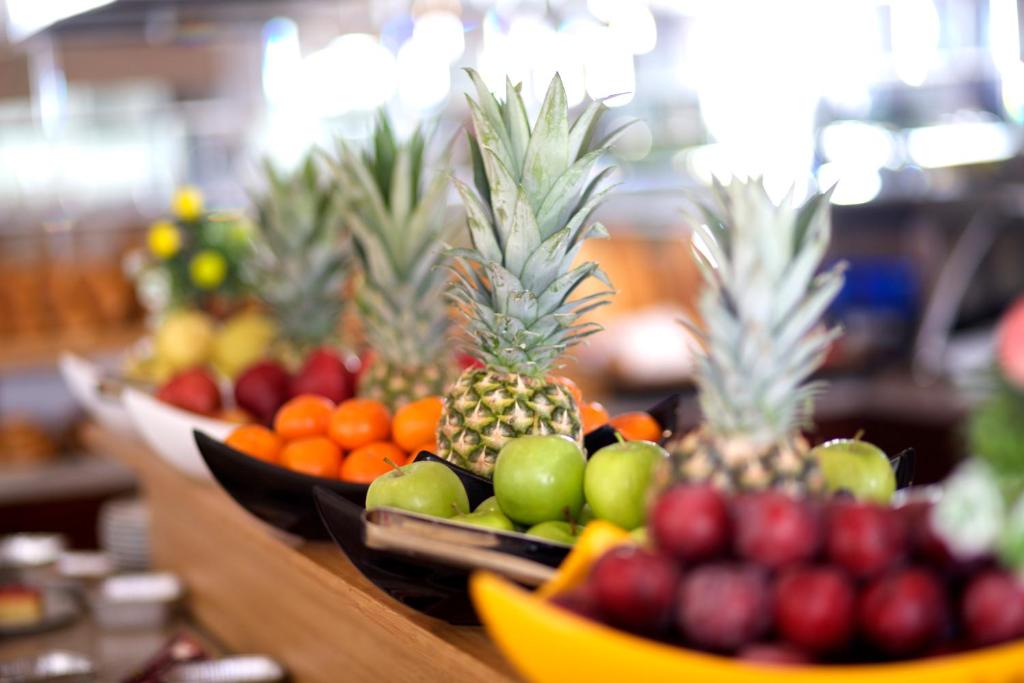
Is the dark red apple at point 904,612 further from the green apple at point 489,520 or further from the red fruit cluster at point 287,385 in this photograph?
the red fruit cluster at point 287,385

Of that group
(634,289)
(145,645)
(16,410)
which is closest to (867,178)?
(634,289)

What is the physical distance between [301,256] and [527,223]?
173 cm

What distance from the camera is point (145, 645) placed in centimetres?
297

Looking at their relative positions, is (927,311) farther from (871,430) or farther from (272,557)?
(272,557)

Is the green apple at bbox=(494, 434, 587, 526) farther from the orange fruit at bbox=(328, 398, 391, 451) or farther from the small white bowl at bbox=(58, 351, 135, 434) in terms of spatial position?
the small white bowl at bbox=(58, 351, 135, 434)

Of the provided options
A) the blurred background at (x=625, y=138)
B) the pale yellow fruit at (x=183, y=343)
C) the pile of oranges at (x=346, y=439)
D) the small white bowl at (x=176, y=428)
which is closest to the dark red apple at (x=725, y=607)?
the blurred background at (x=625, y=138)

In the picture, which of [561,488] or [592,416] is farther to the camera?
[592,416]

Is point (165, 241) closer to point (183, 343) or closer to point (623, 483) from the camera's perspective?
point (183, 343)

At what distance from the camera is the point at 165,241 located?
452 cm

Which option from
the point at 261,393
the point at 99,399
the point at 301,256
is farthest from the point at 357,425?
the point at 99,399

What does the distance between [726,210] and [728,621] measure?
0.51 meters

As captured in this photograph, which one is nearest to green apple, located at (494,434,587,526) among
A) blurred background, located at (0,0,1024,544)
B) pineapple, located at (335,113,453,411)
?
blurred background, located at (0,0,1024,544)

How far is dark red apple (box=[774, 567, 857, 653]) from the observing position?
3.45 ft

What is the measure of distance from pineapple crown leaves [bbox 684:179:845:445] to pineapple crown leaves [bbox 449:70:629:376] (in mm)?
528
